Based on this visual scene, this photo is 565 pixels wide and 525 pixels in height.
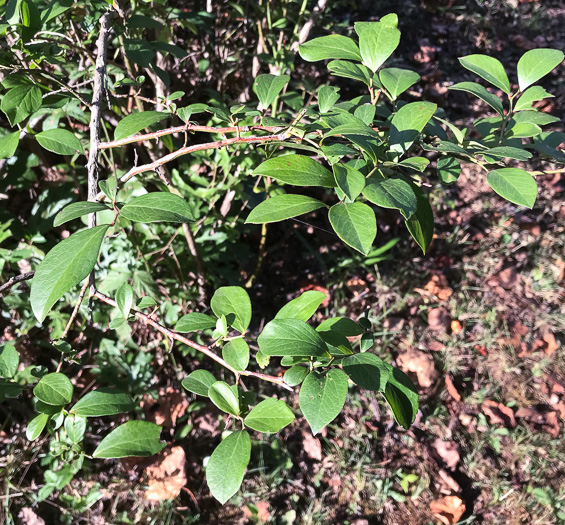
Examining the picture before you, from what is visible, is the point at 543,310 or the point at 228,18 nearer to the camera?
the point at 228,18

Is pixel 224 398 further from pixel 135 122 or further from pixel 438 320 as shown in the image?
pixel 438 320

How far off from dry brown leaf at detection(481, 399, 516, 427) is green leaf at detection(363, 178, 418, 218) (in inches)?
68.8

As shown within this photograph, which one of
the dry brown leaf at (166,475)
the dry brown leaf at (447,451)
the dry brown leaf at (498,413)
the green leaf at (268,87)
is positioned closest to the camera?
the green leaf at (268,87)

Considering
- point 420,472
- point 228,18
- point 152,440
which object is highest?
point 228,18

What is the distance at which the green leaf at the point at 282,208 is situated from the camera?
62 centimetres

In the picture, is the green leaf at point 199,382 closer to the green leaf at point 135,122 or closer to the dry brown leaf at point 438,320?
the green leaf at point 135,122

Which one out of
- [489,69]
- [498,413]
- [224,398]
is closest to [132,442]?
[224,398]

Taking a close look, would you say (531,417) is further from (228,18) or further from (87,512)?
(228,18)

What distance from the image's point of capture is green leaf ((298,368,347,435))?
581mm

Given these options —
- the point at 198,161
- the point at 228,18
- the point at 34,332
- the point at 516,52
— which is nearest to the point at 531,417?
the point at 198,161

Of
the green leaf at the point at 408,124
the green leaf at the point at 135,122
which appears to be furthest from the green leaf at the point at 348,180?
the green leaf at the point at 135,122

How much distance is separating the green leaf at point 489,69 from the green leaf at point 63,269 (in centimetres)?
74

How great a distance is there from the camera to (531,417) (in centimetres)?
201

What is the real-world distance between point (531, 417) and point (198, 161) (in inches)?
70.6
